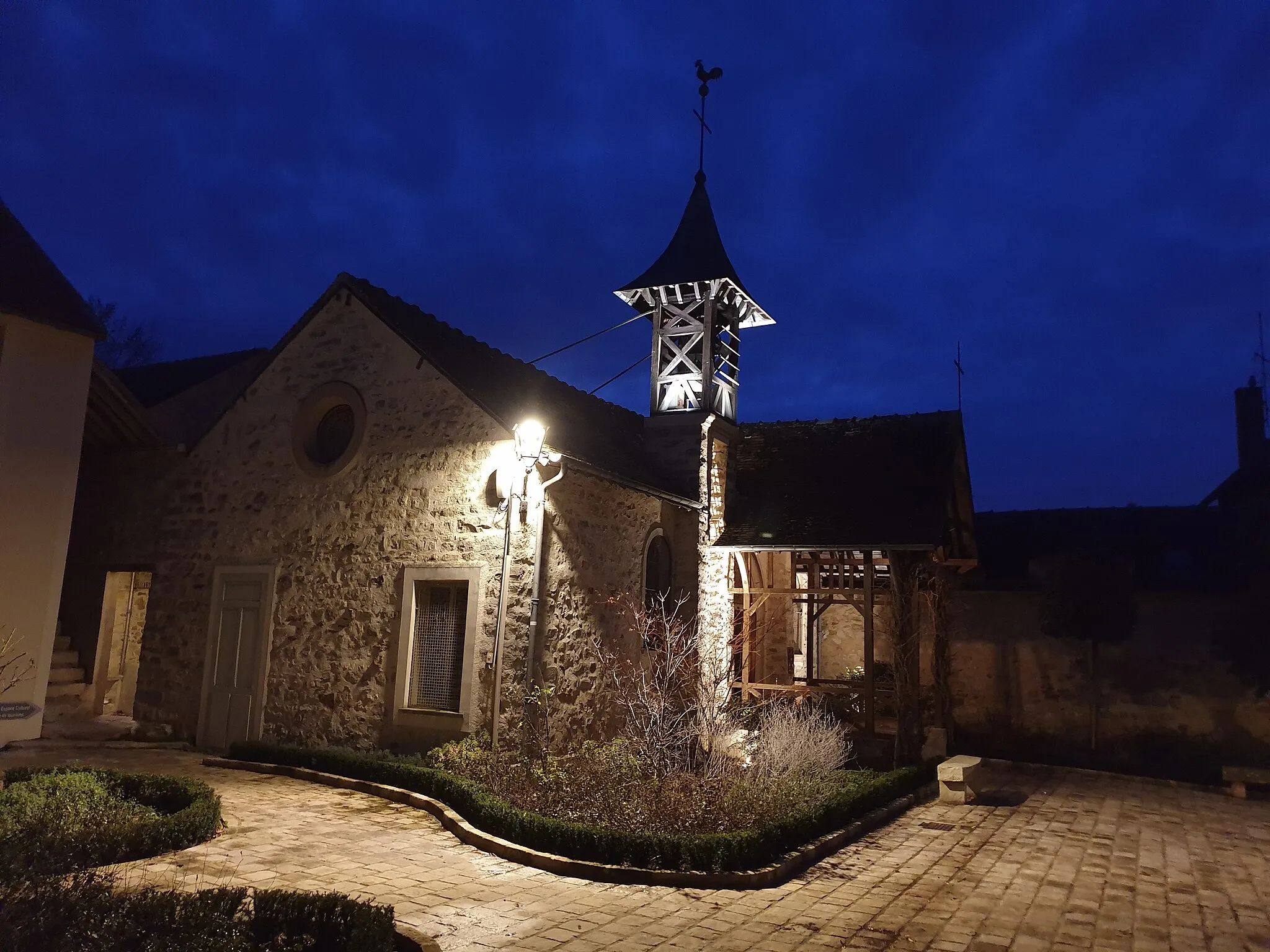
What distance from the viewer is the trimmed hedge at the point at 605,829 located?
6160 millimetres

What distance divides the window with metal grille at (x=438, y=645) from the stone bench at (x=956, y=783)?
5.52m

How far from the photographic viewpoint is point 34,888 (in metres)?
3.78

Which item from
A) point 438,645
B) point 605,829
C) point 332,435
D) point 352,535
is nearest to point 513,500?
point 438,645

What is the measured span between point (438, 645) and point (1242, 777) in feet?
33.0

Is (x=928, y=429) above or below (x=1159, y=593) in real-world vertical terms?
above

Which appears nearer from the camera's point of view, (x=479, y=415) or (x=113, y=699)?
(x=479, y=415)

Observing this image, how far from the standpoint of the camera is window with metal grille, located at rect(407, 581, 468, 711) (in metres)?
9.25

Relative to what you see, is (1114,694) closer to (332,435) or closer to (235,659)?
(332,435)

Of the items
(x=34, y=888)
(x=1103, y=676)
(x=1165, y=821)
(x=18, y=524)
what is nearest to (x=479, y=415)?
(x=18, y=524)

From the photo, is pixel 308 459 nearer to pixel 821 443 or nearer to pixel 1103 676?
pixel 821 443

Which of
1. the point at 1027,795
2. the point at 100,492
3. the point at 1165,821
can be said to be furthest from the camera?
the point at 100,492

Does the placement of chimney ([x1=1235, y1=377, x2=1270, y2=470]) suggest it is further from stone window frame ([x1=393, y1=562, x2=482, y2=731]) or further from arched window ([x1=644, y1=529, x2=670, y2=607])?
stone window frame ([x1=393, y1=562, x2=482, y2=731])

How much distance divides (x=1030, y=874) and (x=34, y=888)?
649 centimetres

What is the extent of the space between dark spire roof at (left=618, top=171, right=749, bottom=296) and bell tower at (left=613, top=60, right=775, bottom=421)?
0.05ft
